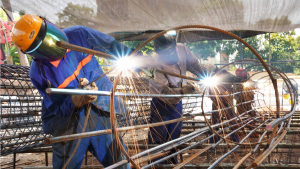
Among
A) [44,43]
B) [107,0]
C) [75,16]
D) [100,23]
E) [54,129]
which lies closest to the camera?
[44,43]

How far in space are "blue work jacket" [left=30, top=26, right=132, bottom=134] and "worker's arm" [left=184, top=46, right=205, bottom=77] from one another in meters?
1.29

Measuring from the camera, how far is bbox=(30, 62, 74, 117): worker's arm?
4.35 feet

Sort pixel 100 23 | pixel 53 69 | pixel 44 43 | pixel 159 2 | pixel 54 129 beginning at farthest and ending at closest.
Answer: pixel 100 23
pixel 159 2
pixel 54 129
pixel 53 69
pixel 44 43

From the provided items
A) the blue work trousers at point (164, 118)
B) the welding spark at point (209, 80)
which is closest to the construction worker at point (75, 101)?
the blue work trousers at point (164, 118)

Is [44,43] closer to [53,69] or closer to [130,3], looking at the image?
[53,69]

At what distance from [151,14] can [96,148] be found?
2071 millimetres

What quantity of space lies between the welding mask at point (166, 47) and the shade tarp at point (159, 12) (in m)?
0.78

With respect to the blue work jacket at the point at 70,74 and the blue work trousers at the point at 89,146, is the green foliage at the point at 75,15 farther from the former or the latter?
the blue work trousers at the point at 89,146

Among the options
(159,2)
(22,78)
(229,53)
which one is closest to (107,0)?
(159,2)

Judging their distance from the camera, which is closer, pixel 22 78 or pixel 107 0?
pixel 22 78

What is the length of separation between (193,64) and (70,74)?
177 cm

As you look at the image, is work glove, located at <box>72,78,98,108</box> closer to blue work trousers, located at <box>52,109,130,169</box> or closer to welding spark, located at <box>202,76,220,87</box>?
blue work trousers, located at <box>52,109,130,169</box>

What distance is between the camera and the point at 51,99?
1402 millimetres

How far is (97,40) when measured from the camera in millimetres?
1663
